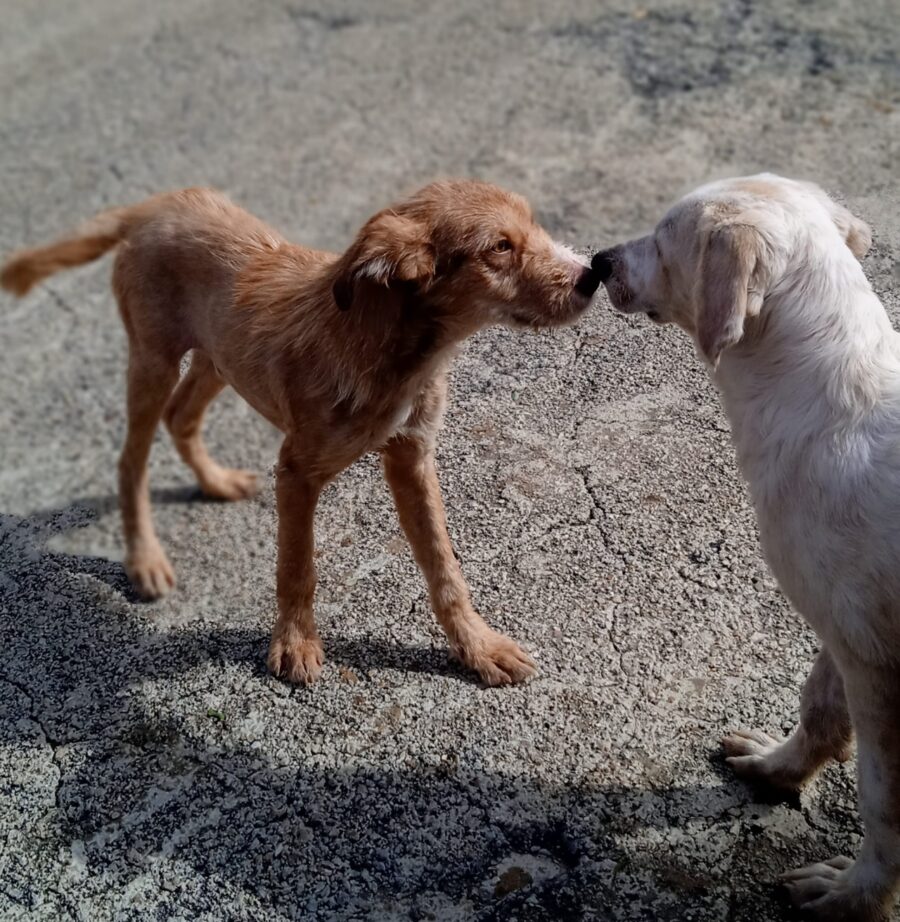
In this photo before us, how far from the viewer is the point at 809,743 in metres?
2.77

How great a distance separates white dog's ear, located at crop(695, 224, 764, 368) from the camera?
2373 mm

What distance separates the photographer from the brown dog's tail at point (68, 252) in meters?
3.98

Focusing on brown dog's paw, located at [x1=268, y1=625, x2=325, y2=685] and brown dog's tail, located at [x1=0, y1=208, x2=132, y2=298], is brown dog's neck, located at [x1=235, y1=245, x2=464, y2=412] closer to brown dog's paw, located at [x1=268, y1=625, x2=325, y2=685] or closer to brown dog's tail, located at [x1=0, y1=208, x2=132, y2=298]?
brown dog's paw, located at [x1=268, y1=625, x2=325, y2=685]

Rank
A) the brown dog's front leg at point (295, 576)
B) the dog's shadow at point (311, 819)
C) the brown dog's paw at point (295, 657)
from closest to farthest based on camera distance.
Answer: the dog's shadow at point (311, 819)
the brown dog's front leg at point (295, 576)
the brown dog's paw at point (295, 657)

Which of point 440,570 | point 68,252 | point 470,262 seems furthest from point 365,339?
point 68,252

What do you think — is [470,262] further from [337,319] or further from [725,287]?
[725,287]

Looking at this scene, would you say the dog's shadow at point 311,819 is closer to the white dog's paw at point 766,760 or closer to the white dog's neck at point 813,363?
the white dog's paw at point 766,760

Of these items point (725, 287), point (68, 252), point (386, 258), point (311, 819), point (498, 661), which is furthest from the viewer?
point (68, 252)

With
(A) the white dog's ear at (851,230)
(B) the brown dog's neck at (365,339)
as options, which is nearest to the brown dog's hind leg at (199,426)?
(B) the brown dog's neck at (365,339)

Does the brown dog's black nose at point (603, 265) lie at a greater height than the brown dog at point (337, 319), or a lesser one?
greater

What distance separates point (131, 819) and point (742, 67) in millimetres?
5922

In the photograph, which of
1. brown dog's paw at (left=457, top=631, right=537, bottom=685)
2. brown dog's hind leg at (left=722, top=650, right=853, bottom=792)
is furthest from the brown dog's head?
brown dog's hind leg at (left=722, top=650, right=853, bottom=792)

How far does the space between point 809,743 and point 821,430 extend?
970mm

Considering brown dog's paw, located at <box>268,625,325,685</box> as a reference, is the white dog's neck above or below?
above
